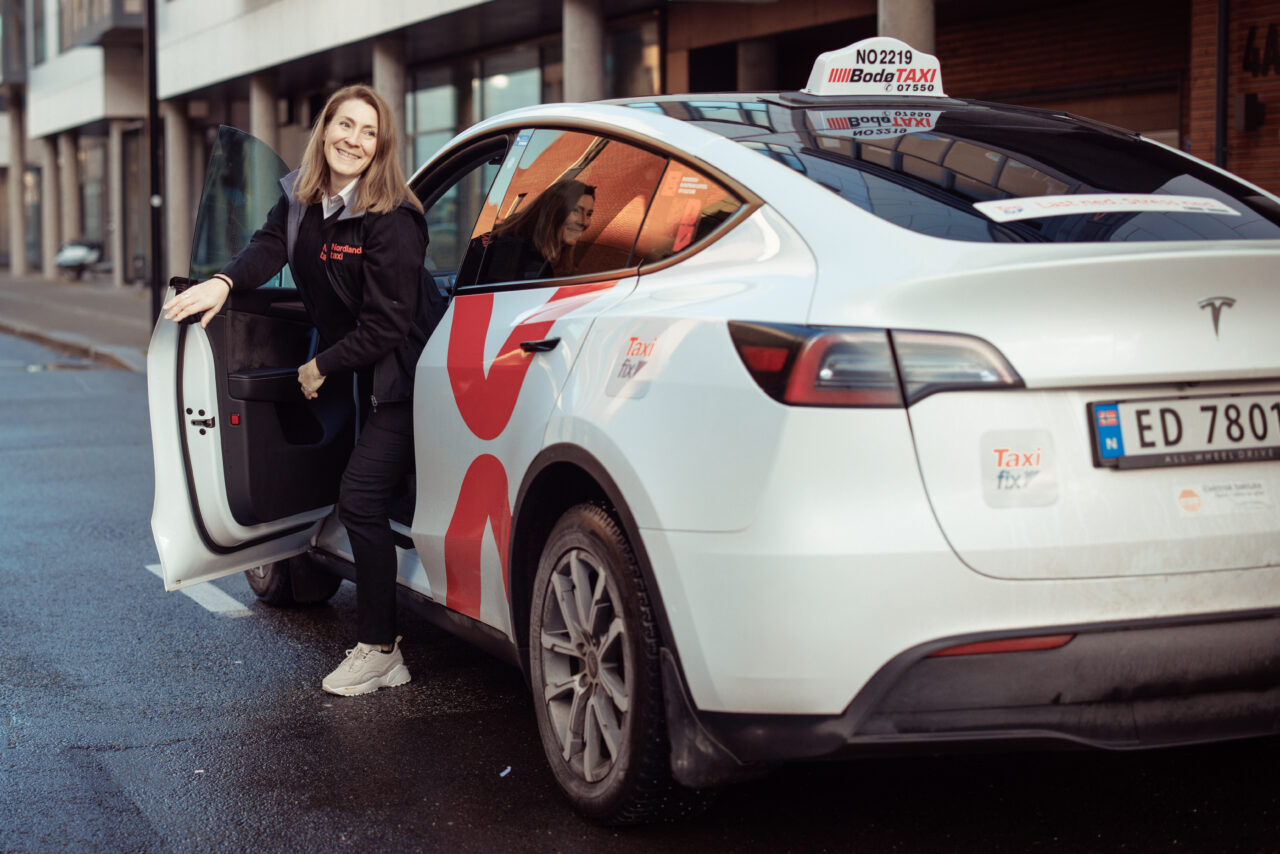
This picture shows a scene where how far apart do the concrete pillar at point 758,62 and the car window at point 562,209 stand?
1461cm

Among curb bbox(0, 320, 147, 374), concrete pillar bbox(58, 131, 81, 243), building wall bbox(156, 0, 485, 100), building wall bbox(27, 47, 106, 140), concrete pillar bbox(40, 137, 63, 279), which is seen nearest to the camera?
curb bbox(0, 320, 147, 374)

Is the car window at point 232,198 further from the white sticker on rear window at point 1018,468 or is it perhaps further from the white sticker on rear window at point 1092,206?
the white sticker on rear window at point 1018,468

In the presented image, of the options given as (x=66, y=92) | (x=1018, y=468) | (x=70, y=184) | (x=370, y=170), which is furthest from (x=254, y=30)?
(x=1018, y=468)

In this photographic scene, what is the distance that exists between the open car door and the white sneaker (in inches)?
20.6

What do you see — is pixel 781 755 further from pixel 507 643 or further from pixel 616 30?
pixel 616 30

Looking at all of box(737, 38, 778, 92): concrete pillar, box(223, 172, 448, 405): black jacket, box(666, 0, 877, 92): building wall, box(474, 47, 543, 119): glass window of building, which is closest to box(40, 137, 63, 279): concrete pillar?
box(474, 47, 543, 119): glass window of building

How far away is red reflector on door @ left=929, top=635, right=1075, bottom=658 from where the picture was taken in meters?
2.69

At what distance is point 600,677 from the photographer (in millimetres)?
3279

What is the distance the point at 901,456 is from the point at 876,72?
5.82 ft

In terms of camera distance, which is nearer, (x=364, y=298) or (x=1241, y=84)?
(x=364, y=298)

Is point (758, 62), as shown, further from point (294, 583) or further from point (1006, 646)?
point (1006, 646)

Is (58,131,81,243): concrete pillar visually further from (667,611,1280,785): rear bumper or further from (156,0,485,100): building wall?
(667,611,1280,785): rear bumper

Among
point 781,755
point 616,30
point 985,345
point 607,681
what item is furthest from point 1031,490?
point 616,30

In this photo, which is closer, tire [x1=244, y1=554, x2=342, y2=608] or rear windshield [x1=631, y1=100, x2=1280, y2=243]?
rear windshield [x1=631, y1=100, x2=1280, y2=243]
